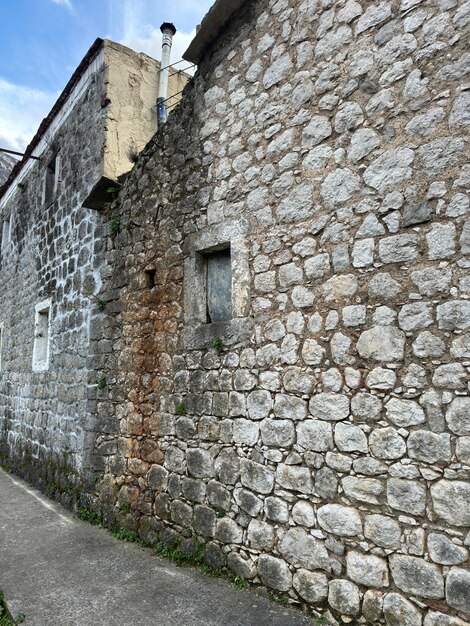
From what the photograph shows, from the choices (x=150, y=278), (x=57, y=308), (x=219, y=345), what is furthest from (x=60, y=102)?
(x=219, y=345)

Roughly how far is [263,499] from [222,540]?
1.82 ft

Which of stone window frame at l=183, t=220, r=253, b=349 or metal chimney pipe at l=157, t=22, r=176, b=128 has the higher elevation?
metal chimney pipe at l=157, t=22, r=176, b=128

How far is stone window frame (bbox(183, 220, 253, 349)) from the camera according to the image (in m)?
3.69

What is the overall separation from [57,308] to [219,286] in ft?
11.2

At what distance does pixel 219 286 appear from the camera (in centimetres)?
408

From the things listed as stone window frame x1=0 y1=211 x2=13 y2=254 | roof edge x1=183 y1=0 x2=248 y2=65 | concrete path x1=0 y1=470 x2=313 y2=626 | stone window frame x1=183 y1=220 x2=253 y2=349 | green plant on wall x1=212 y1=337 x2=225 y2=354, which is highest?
stone window frame x1=0 y1=211 x2=13 y2=254

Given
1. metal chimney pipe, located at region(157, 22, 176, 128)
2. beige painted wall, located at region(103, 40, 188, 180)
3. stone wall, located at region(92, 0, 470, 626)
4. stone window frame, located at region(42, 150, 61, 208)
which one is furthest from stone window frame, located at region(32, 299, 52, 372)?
metal chimney pipe, located at region(157, 22, 176, 128)

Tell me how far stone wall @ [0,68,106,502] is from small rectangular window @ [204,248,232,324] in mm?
1856

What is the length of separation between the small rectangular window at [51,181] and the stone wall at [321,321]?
3.42 meters

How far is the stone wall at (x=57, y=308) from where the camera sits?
5.68 m

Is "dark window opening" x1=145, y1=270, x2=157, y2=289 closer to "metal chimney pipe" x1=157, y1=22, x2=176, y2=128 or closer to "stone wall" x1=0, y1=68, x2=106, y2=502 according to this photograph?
"stone wall" x1=0, y1=68, x2=106, y2=502

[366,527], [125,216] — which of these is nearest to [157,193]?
[125,216]

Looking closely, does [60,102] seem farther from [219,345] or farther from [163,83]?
[219,345]

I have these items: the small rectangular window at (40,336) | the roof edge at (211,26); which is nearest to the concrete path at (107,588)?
the small rectangular window at (40,336)
